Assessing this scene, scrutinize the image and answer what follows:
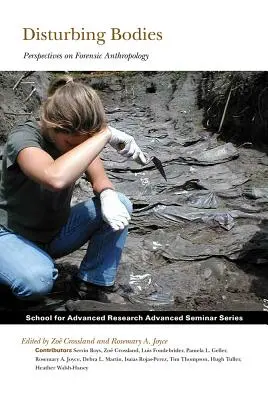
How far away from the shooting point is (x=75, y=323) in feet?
5.49

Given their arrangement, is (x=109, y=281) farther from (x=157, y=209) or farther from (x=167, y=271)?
(x=157, y=209)

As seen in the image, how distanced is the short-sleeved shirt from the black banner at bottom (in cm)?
27

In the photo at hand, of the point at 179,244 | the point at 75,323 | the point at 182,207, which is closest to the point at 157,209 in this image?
the point at 182,207

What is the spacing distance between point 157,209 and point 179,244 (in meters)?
0.39

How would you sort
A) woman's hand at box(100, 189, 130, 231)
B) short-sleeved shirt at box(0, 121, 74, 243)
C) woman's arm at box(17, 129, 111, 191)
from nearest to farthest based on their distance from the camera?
woman's arm at box(17, 129, 111, 191) → short-sleeved shirt at box(0, 121, 74, 243) → woman's hand at box(100, 189, 130, 231)

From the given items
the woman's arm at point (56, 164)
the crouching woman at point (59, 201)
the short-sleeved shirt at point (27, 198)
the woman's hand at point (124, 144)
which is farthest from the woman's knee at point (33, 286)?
the woman's hand at point (124, 144)

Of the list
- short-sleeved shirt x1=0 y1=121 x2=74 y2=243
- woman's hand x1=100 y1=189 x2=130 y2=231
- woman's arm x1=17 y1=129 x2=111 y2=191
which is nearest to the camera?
woman's arm x1=17 y1=129 x2=111 y2=191

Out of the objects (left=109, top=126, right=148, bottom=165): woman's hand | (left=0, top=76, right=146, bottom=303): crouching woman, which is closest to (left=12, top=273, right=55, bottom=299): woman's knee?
(left=0, top=76, right=146, bottom=303): crouching woman

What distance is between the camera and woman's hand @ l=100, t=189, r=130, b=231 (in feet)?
5.63

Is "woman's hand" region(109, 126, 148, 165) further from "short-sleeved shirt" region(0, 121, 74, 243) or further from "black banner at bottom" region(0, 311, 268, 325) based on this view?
"black banner at bottom" region(0, 311, 268, 325)

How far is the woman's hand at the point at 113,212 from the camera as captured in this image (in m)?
1.72

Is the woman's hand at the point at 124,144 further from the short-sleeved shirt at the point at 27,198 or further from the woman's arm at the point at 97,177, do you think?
the short-sleeved shirt at the point at 27,198

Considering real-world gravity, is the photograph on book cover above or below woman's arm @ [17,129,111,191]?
below
